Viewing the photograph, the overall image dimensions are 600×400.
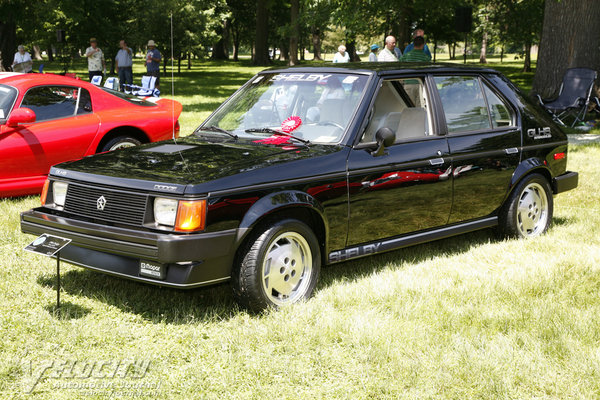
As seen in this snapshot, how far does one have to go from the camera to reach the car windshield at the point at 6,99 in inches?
Result: 321

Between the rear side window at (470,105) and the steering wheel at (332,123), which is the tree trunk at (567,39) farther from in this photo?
the steering wheel at (332,123)

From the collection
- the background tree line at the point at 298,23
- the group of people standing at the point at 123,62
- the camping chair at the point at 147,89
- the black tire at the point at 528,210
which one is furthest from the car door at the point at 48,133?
the group of people standing at the point at 123,62

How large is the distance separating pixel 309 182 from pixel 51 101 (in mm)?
4871

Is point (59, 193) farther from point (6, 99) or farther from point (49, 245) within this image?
point (6, 99)

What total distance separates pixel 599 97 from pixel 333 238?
14.7 metres

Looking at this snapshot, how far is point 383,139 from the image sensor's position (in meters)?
5.18

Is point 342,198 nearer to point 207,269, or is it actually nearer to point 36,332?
point 207,269

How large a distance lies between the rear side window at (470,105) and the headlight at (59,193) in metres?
2.98

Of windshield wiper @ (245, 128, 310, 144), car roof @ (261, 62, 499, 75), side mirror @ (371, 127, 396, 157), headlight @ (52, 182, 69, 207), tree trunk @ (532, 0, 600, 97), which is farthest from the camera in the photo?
tree trunk @ (532, 0, 600, 97)

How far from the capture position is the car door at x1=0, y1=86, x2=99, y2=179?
7953 millimetres

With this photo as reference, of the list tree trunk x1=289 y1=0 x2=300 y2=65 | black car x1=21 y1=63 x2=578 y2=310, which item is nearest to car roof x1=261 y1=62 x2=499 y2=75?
black car x1=21 y1=63 x2=578 y2=310

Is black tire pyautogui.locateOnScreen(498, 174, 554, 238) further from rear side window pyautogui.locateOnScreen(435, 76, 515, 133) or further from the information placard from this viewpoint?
the information placard

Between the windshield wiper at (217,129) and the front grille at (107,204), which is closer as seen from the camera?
the front grille at (107,204)

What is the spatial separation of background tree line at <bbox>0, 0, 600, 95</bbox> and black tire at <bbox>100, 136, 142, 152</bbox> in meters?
12.0
